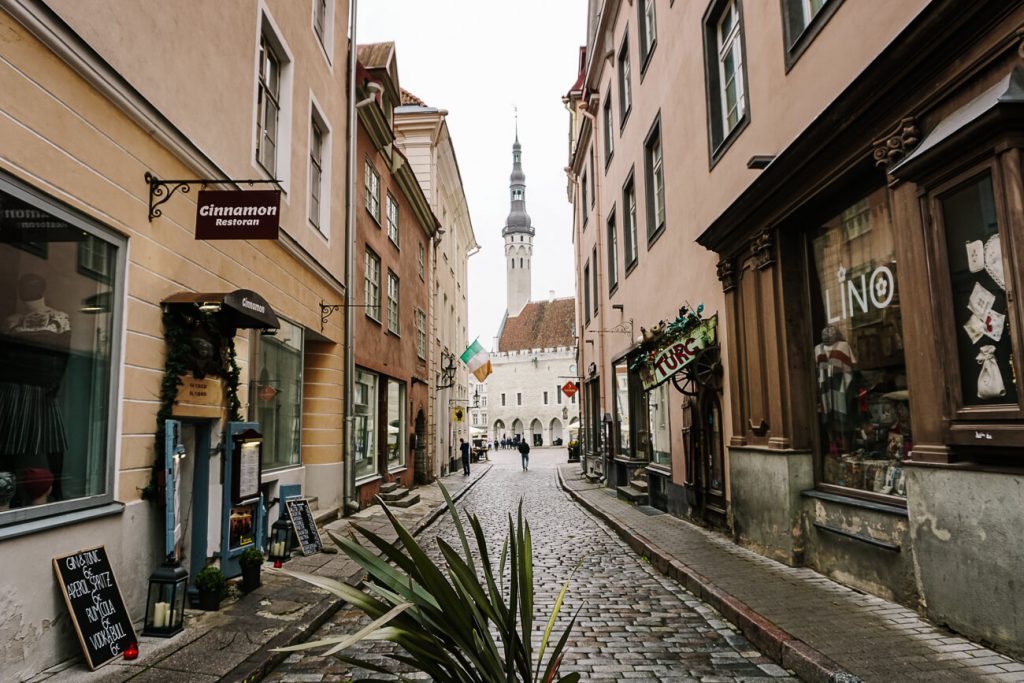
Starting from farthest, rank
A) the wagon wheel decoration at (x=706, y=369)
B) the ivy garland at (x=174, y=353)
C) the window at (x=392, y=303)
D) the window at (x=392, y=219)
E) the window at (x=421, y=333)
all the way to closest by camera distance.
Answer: the window at (x=421, y=333) < the window at (x=392, y=219) < the window at (x=392, y=303) < the wagon wheel decoration at (x=706, y=369) < the ivy garland at (x=174, y=353)

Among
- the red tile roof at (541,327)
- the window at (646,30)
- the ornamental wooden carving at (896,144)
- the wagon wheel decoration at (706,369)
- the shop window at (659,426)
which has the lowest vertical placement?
the shop window at (659,426)

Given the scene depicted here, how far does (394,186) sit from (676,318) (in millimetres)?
9150

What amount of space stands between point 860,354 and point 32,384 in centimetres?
687

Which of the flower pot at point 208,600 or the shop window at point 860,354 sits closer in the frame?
the flower pot at point 208,600

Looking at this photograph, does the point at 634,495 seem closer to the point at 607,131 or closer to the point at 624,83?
the point at 624,83

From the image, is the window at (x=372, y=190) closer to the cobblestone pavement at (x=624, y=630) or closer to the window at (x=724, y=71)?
the window at (x=724, y=71)

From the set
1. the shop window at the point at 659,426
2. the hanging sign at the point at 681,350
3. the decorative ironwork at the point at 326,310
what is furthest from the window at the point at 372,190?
the hanging sign at the point at 681,350

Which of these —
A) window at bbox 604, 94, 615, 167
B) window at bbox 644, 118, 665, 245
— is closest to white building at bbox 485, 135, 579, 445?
window at bbox 604, 94, 615, 167

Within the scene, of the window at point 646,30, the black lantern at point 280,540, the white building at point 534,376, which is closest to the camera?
the black lantern at point 280,540

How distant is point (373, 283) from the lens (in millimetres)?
15852

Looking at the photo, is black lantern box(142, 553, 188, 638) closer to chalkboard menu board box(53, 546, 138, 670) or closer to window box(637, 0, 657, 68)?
chalkboard menu board box(53, 546, 138, 670)

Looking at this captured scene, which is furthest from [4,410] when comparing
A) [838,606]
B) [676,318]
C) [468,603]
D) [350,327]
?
[676,318]

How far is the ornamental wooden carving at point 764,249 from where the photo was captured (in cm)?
811

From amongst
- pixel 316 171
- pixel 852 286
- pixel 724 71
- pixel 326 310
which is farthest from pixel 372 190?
pixel 852 286
